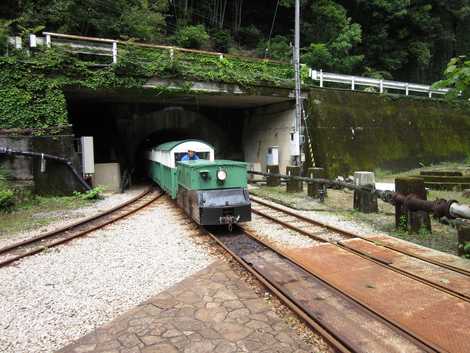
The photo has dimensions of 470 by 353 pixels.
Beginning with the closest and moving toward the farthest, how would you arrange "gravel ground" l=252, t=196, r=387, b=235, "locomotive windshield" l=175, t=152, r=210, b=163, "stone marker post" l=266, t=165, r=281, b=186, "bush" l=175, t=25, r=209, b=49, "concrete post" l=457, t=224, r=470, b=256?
"concrete post" l=457, t=224, r=470, b=256
"gravel ground" l=252, t=196, r=387, b=235
"locomotive windshield" l=175, t=152, r=210, b=163
"stone marker post" l=266, t=165, r=281, b=186
"bush" l=175, t=25, r=209, b=49

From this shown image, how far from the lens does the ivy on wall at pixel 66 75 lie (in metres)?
13.5

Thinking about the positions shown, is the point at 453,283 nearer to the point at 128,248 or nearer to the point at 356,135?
the point at 128,248

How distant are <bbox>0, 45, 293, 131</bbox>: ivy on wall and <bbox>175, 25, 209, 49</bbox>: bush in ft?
29.9

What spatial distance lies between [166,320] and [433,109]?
936 inches

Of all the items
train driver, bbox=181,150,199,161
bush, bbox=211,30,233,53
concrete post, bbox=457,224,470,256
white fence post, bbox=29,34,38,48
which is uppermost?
bush, bbox=211,30,233,53

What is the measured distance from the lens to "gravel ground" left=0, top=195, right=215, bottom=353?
4398 mm

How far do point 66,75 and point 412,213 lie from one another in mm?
12587

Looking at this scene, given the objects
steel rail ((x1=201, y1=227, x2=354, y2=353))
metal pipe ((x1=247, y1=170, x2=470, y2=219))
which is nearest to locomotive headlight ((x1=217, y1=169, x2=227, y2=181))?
steel rail ((x1=201, y1=227, x2=354, y2=353))

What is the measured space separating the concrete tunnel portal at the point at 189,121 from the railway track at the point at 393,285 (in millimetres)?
12330

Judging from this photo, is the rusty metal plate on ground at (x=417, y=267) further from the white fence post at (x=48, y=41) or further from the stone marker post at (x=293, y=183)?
the white fence post at (x=48, y=41)

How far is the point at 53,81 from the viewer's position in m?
14.1

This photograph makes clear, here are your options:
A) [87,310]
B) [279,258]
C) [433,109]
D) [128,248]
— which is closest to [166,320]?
[87,310]

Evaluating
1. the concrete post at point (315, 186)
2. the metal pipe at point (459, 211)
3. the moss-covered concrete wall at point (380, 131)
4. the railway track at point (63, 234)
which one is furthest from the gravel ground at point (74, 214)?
the moss-covered concrete wall at point (380, 131)

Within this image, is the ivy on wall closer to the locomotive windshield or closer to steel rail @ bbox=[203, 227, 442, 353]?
the locomotive windshield
